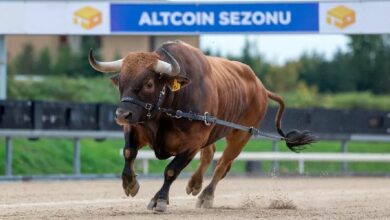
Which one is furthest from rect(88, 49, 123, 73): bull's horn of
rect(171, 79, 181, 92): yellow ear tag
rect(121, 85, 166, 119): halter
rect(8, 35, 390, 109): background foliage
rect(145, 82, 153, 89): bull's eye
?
rect(8, 35, 390, 109): background foliage

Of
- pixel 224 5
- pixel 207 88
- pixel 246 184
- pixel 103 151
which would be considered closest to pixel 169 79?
pixel 207 88

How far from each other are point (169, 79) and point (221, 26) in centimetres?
978

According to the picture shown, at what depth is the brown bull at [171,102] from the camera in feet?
43.2

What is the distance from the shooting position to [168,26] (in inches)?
912

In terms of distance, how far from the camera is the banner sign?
22.7 meters

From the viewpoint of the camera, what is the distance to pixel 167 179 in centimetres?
1380

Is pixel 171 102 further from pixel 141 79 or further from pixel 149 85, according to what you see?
pixel 141 79

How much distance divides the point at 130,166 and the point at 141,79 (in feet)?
3.72

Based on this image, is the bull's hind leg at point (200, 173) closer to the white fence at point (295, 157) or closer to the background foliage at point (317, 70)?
the white fence at point (295, 157)

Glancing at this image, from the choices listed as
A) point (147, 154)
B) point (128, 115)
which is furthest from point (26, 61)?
point (128, 115)

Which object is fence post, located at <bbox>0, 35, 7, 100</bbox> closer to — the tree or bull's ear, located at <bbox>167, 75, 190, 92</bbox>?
bull's ear, located at <bbox>167, 75, 190, 92</bbox>

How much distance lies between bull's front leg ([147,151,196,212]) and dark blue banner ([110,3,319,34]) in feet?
30.4

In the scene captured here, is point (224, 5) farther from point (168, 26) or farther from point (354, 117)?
point (354, 117)

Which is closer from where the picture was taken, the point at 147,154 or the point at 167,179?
the point at 167,179
